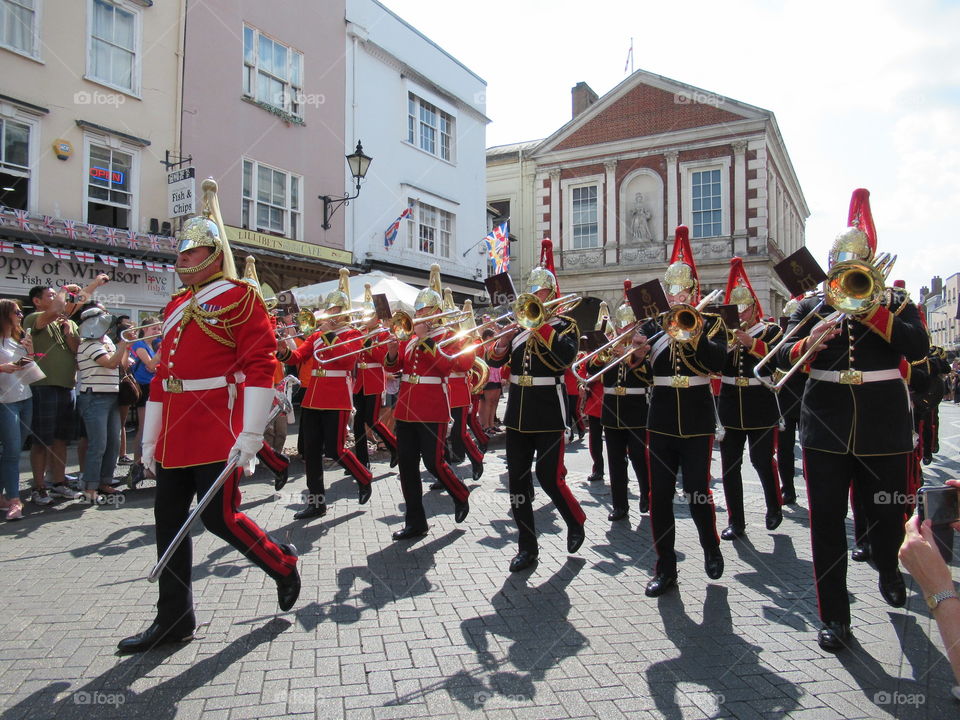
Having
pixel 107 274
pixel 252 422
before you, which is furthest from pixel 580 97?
pixel 252 422

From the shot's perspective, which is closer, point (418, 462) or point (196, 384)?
point (196, 384)

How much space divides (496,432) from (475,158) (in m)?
15.4

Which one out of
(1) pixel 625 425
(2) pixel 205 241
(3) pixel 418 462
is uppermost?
(2) pixel 205 241

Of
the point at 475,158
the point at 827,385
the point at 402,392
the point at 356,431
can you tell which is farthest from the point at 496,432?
the point at 475,158

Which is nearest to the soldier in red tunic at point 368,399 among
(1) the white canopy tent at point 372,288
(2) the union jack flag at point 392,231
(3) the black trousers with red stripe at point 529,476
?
(3) the black trousers with red stripe at point 529,476

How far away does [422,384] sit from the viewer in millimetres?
6031

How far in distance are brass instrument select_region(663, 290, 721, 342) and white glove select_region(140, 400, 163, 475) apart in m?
3.28

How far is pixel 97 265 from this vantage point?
12750 millimetres

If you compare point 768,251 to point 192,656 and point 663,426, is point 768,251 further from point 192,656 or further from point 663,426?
point 192,656

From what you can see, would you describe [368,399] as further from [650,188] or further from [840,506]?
[650,188]

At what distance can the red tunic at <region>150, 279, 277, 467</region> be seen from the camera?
12.1ft

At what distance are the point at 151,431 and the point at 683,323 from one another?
343 cm

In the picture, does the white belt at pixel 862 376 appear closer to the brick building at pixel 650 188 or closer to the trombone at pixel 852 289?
the trombone at pixel 852 289

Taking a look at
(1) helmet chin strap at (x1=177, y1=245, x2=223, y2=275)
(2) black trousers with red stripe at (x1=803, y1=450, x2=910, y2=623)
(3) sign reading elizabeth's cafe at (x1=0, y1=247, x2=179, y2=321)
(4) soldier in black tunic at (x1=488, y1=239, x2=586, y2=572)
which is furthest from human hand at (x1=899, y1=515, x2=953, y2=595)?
(3) sign reading elizabeth's cafe at (x1=0, y1=247, x2=179, y2=321)
